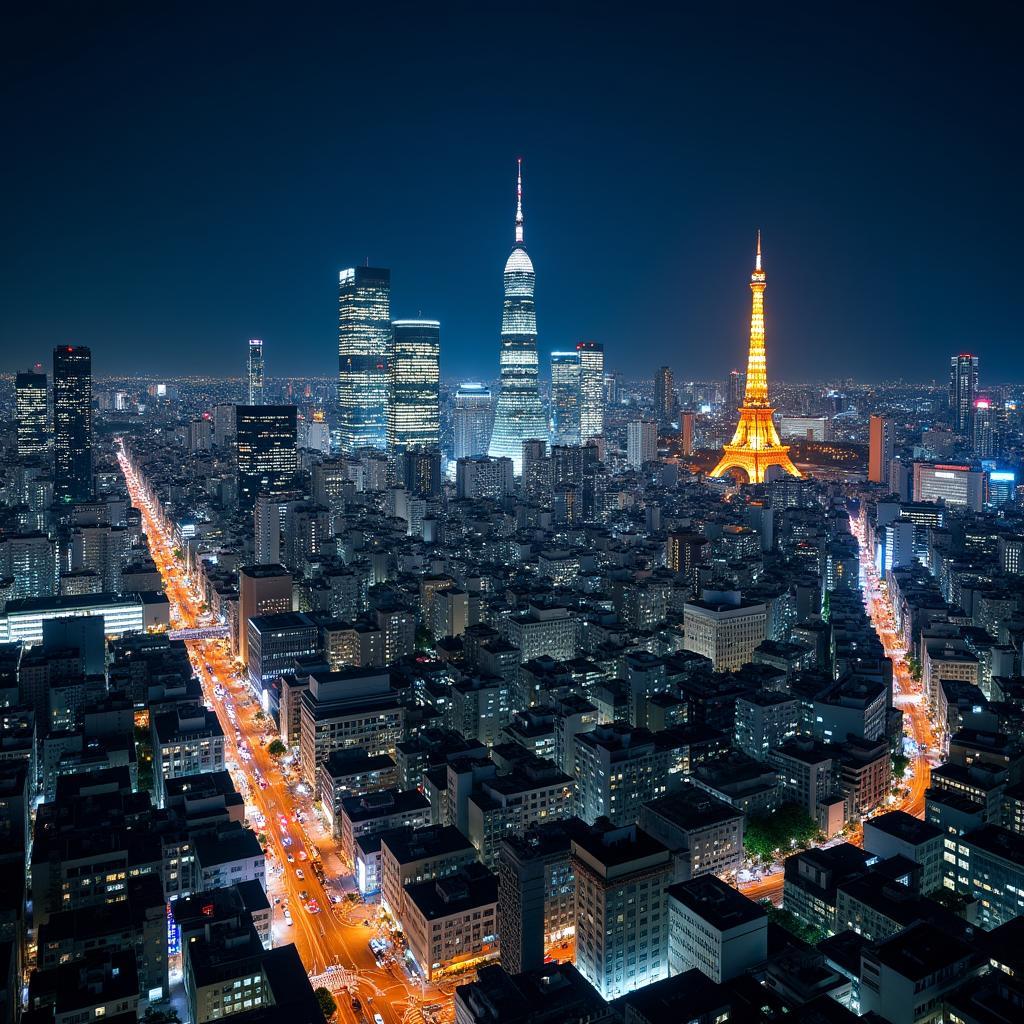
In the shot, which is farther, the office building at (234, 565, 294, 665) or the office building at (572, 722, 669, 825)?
the office building at (234, 565, 294, 665)

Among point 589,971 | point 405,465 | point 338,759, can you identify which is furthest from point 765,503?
point 589,971

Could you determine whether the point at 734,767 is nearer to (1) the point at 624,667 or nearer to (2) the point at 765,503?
(1) the point at 624,667

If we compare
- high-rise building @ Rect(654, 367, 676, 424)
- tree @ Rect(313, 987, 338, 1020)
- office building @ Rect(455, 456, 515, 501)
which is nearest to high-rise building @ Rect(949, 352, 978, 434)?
high-rise building @ Rect(654, 367, 676, 424)

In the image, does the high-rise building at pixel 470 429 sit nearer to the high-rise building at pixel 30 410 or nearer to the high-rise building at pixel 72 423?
the high-rise building at pixel 72 423

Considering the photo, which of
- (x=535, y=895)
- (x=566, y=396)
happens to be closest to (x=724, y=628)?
(x=535, y=895)

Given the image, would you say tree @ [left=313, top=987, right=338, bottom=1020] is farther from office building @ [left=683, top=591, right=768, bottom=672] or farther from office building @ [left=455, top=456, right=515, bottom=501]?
office building @ [left=455, top=456, right=515, bottom=501]

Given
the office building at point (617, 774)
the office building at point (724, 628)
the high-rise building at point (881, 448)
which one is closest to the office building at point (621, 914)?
the office building at point (617, 774)
